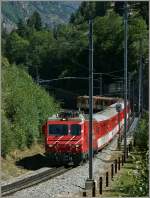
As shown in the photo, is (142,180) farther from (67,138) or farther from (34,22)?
(34,22)

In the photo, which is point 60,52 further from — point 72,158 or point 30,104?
point 72,158

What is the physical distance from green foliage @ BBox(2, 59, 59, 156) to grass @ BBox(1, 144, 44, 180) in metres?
0.41

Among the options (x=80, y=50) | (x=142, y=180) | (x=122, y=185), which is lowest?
(x=122, y=185)

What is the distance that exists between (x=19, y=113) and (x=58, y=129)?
7991mm

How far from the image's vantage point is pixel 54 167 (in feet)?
115

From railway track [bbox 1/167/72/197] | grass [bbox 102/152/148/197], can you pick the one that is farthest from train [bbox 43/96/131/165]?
grass [bbox 102/152/148/197]

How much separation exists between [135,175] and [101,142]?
940 inches

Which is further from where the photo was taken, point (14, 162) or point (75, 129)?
point (14, 162)

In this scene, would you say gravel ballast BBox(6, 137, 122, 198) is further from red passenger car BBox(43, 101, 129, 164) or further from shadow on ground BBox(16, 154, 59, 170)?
shadow on ground BBox(16, 154, 59, 170)

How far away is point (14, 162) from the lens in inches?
1435

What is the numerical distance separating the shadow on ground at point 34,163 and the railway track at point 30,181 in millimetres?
2876

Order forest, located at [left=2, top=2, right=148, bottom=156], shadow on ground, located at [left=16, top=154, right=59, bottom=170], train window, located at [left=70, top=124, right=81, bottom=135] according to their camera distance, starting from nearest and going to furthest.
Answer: train window, located at [left=70, top=124, right=81, bottom=135], shadow on ground, located at [left=16, top=154, right=59, bottom=170], forest, located at [left=2, top=2, right=148, bottom=156]

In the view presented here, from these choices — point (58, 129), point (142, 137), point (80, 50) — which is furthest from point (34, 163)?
point (80, 50)

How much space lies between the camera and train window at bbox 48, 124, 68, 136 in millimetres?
35594
